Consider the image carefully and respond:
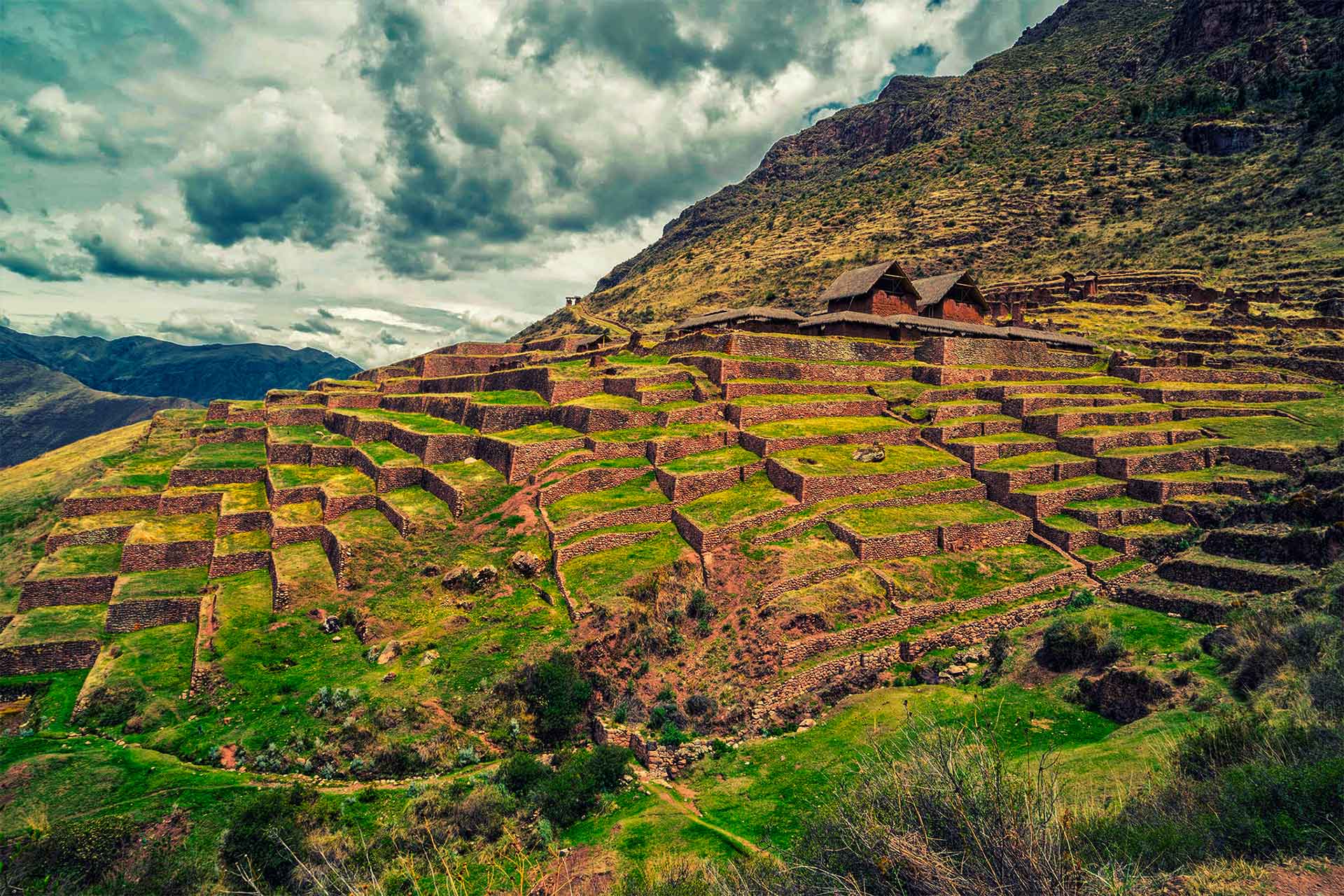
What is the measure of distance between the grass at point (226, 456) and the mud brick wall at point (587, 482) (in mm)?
17341

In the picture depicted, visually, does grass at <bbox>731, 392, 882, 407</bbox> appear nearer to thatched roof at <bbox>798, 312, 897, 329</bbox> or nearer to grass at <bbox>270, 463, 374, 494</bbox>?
thatched roof at <bbox>798, 312, 897, 329</bbox>

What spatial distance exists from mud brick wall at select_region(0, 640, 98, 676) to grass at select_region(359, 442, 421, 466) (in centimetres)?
1080

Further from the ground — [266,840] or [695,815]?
[266,840]

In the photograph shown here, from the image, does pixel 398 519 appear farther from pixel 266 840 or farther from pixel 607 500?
pixel 266 840

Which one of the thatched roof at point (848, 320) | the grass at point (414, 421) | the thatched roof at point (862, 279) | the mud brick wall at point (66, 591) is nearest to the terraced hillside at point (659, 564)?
the mud brick wall at point (66, 591)

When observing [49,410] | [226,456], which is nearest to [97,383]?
[49,410]

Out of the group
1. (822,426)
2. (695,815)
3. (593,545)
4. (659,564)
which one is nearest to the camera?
(695,815)

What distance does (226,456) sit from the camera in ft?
102

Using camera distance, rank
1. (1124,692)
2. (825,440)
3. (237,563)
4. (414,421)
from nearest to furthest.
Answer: (1124,692) → (237,563) → (825,440) → (414,421)

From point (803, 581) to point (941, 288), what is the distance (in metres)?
31.8

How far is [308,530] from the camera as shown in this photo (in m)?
23.1

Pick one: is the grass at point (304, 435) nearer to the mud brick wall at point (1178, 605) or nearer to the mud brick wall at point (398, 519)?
the mud brick wall at point (398, 519)

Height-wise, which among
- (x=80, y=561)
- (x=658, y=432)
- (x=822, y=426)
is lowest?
(x=80, y=561)

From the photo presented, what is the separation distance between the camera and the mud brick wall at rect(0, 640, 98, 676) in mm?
18406
